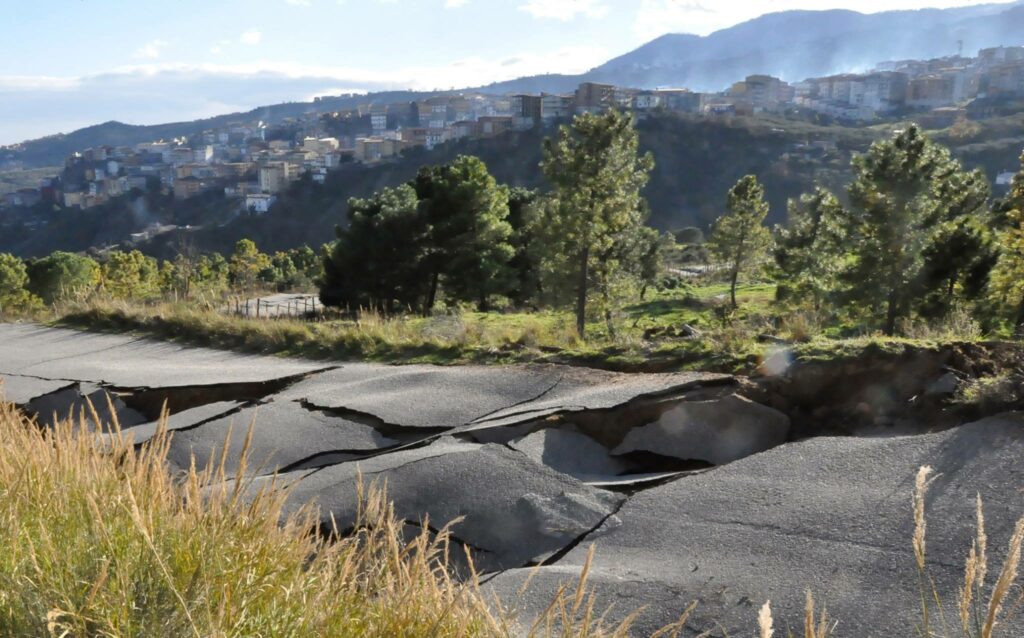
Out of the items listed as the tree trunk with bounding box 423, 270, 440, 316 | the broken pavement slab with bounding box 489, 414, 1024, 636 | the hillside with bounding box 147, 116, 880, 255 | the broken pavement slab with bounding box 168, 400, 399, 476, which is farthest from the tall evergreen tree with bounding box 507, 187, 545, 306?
the hillside with bounding box 147, 116, 880, 255

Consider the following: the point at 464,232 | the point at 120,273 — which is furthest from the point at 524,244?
the point at 120,273

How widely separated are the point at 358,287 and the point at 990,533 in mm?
28383

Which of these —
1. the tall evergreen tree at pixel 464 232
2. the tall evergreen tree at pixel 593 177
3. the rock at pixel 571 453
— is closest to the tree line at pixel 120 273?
the tall evergreen tree at pixel 464 232

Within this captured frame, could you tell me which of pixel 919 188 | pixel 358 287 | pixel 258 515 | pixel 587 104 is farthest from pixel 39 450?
pixel 587 104

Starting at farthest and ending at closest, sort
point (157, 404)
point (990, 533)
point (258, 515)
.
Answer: point (157, 404) → point (990, 533) → point (258, 515)

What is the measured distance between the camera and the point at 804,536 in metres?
3.92

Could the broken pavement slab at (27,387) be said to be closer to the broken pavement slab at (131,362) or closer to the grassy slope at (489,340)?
the broken pavement slab at (131,362)

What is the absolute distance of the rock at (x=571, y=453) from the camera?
5531 mm

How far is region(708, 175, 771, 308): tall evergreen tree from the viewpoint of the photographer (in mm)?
39312

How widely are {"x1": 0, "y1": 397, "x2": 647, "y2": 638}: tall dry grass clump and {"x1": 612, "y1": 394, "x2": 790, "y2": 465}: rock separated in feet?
10.8

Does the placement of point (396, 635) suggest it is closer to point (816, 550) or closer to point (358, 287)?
point (816, 550)

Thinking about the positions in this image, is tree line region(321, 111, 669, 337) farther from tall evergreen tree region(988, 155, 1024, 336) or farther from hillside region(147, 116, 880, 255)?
hillside region(147, 116, 880, 255)

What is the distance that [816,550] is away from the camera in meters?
3.78

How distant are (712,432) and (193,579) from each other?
421 centimetres
